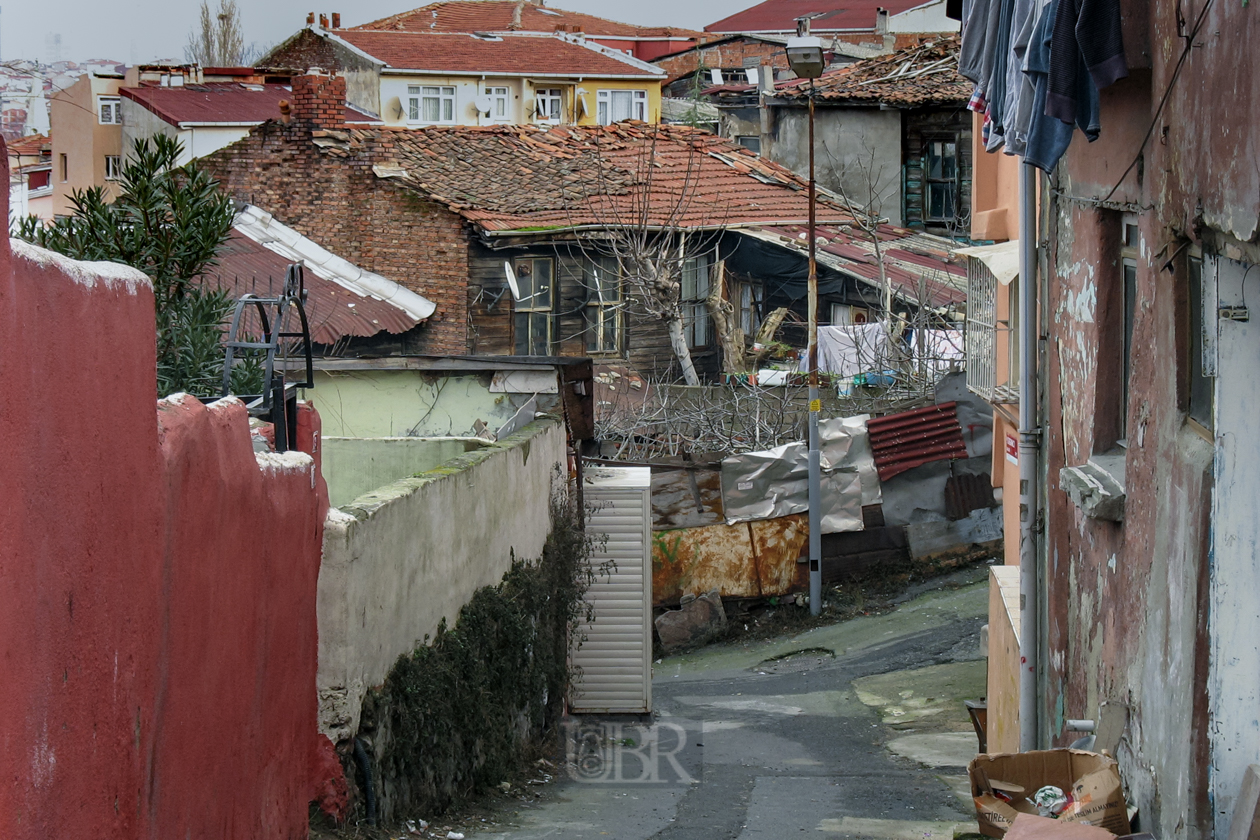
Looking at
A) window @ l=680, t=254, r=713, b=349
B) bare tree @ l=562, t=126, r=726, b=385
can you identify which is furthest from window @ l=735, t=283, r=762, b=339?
bare tree @ l=562, t=126, r=726, b=385

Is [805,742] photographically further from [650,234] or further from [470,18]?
[470,18]

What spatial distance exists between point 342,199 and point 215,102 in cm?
1053

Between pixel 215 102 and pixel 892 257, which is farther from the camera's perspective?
pixel 215 102

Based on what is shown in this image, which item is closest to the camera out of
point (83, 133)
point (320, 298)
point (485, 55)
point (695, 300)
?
point (320, 298)

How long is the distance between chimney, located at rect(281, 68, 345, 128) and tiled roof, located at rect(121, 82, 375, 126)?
7.32 m

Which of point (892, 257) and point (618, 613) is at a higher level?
point (892, 257)

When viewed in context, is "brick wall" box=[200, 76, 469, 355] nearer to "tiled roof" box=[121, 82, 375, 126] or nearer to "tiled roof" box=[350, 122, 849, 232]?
"tiled roof" box=[350, 122, 849, 232]

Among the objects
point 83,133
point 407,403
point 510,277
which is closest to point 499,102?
point 83,133

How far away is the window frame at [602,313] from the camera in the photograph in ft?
84.8

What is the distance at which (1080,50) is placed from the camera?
217 inches

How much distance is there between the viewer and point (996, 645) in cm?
1055

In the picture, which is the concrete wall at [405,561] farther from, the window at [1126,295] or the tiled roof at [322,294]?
the tiled roof at [322,294]

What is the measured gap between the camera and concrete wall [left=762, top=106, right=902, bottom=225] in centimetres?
3091

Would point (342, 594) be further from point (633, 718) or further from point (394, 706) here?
point (633, 718)
